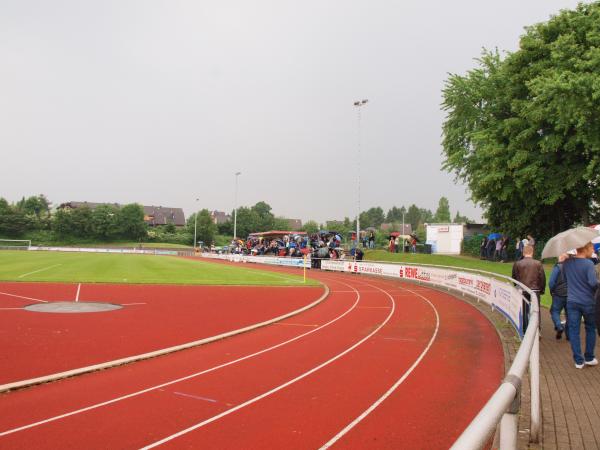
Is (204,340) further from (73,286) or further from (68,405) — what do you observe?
(73,286)

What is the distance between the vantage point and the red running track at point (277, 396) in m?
5.63

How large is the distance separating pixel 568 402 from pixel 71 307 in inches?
568

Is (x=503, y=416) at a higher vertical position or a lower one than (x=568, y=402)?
higher

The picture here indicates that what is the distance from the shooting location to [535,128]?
25578 millimetres

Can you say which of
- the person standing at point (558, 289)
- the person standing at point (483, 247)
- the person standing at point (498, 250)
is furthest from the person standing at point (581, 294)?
the person standing at point (483, 247)

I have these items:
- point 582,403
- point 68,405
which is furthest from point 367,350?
point 68,405

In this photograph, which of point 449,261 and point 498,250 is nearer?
point 449,261

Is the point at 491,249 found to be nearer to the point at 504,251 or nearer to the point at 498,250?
the point at 498,250

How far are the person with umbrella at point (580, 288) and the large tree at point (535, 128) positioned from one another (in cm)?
1651

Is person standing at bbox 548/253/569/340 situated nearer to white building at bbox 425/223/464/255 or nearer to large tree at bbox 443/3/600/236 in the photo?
large tree at bbox 443/3/600/236

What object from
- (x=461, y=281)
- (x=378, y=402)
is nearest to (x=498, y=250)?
(x=461, y=281)

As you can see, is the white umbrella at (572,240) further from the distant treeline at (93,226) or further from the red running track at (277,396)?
the distant treeline at (93,226)

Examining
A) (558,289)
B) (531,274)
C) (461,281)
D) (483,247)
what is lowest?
(461,281)

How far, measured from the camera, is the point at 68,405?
6.71 meters
